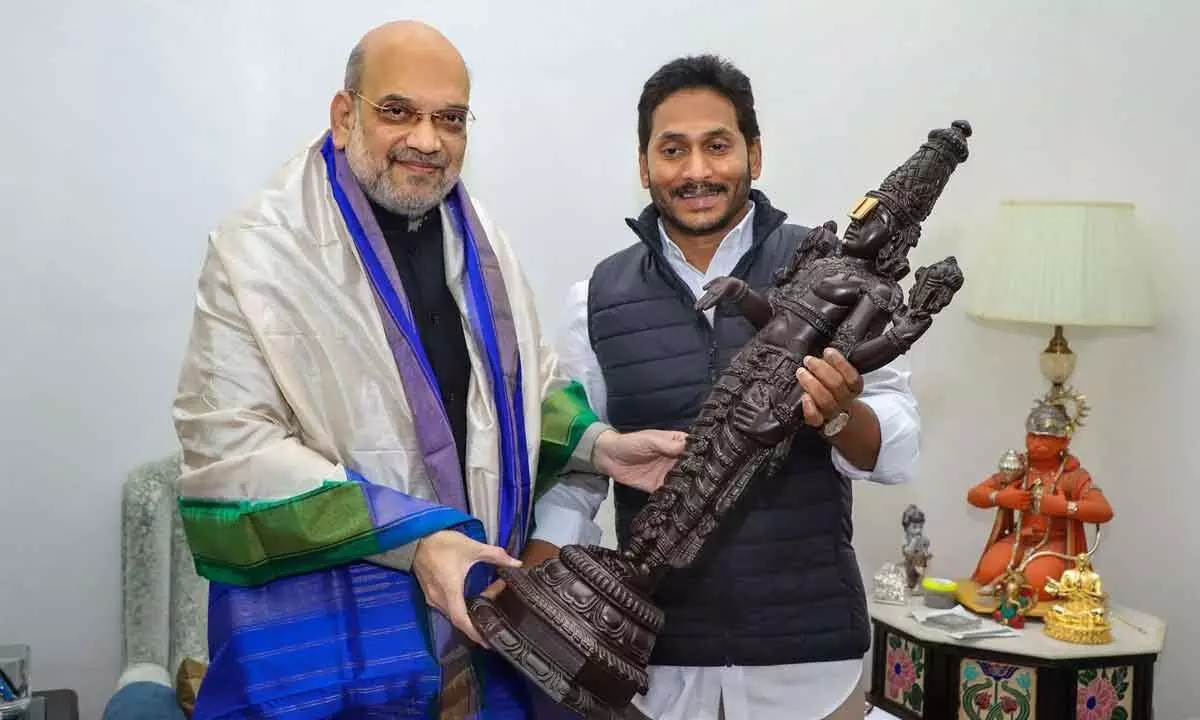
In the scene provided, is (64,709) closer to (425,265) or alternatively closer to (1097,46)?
(425,265)

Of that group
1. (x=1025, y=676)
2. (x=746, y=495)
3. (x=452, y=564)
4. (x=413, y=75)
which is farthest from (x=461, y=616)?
(x=1025, y=676)

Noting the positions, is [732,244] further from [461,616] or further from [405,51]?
[461,616]

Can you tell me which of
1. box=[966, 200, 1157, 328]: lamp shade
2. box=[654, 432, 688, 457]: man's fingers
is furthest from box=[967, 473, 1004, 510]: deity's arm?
box=[654, 432, 688, 457]: man's fingers

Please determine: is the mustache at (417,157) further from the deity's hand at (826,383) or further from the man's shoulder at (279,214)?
the deity's hand at (826,383)

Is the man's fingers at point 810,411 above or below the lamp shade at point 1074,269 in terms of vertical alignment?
below

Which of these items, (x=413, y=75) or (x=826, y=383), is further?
(x=413, y=75)

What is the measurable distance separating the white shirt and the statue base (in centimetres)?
A: 31

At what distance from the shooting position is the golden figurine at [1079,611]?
3188mm

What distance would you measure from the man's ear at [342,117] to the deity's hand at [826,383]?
81cm

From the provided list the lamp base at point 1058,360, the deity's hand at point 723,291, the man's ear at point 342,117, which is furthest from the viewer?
the lamp base at point 1058,360

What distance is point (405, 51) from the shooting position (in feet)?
6.22

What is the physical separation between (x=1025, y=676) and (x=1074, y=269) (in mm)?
1079

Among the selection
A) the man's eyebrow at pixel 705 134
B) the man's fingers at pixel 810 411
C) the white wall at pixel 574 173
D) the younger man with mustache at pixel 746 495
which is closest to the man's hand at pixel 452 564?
the younger man with mustache at pixel 746 495

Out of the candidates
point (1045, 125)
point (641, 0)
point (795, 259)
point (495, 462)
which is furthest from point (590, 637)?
point (1045, 125)
